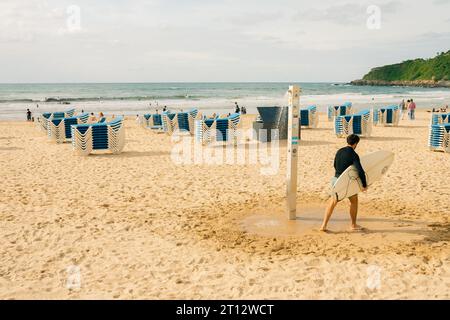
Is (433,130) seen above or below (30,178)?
above

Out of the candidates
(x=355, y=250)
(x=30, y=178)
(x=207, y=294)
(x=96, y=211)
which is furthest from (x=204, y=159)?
(x=207, y=294)

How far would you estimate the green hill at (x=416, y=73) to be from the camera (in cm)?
12038

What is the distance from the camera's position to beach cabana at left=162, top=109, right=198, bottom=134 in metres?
18.8

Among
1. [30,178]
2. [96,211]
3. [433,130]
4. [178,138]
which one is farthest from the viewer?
[178,138]

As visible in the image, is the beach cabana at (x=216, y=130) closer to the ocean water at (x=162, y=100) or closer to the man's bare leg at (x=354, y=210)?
the ocean water at (x=162, y=100)

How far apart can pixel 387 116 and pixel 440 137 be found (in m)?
8.52

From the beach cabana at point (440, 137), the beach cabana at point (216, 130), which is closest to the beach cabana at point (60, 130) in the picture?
the beach cabana at point (216, 130)

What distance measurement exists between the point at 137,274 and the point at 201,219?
85.0 inches

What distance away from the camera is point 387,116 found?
21359 mm

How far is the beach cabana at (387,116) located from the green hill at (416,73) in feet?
316

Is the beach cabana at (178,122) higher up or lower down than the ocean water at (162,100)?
lower down

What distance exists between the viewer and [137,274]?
4.80 m

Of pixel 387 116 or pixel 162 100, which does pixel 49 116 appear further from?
pixel 162 100
